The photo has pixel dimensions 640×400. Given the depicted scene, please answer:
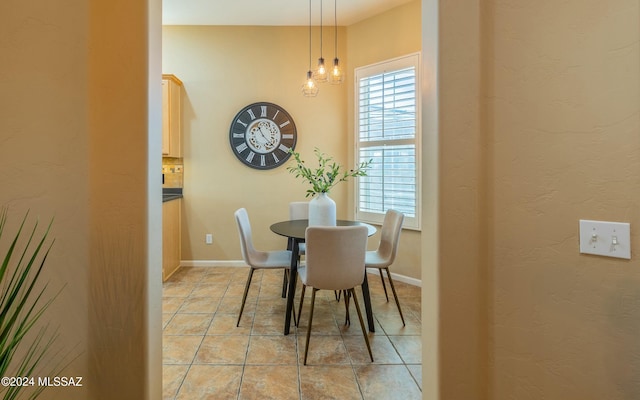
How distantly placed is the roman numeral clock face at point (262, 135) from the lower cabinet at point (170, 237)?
3.49 feet

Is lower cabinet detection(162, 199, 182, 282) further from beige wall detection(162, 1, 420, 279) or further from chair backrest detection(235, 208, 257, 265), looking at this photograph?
chair backrest detection(235, 208, 257, 265)

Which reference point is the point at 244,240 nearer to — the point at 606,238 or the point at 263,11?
the point at 606,238

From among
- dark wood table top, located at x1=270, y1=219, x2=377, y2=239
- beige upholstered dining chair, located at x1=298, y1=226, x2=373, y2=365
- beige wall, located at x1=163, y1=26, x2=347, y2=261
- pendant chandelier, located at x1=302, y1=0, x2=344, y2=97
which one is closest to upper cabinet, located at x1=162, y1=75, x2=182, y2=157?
beige wall, located at x1=163, y1=26, x2=347, y2=261

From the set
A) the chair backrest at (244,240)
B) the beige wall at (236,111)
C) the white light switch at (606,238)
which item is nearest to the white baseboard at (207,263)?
the beige wall at (236,111)

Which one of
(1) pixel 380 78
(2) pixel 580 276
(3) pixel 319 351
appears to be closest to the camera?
(2) pixel 580 276

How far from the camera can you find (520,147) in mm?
1121

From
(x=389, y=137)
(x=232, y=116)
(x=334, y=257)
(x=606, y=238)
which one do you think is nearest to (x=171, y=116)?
(x=232, y=116)

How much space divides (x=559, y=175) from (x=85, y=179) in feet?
5.44

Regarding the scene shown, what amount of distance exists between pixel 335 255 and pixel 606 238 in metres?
1.40

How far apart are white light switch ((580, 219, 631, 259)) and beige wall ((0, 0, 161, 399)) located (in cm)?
151

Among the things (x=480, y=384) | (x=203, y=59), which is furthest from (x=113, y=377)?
(x=203, y=59)

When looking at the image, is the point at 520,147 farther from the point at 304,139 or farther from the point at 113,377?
the point at 304,139

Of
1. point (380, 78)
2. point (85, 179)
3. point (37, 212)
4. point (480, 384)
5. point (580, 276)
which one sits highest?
point (380, 78)

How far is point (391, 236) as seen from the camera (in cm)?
287
